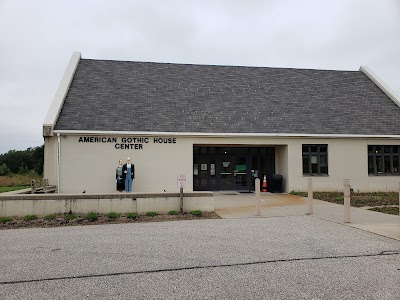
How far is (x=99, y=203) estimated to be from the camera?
11891 millimetres

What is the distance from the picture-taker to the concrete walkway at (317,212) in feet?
31.3

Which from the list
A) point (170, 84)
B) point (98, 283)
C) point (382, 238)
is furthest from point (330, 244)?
point (170, 84)

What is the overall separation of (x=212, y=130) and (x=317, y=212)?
26.0 ft

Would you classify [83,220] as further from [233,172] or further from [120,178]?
[233,172]

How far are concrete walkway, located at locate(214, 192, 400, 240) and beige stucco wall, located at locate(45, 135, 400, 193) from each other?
3.45m

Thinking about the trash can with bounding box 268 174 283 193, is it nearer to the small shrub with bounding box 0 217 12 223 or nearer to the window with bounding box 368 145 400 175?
the window with bounding box 368 145 400 175

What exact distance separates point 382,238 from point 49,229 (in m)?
Result: 8.33

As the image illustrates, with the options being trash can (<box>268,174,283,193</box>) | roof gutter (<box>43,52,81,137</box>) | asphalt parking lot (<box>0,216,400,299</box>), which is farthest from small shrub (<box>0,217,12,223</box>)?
trash can (<box>268,174,283,193</box>)

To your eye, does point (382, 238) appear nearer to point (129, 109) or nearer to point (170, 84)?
point (129, 109)

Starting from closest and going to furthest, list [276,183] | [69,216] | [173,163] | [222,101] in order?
[69,216], [173,163], [276,183], [222,101]

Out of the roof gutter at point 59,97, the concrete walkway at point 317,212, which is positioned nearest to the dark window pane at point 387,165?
the concrete walkway at point 317,212

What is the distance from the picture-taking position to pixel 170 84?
2234 centimetres

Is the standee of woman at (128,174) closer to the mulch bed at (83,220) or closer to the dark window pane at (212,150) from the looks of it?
the mulch bed at (83,220)

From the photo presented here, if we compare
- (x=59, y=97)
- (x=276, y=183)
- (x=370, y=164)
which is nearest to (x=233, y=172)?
(x=276, y=183)
